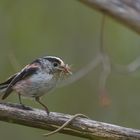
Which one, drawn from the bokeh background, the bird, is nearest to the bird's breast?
the bird

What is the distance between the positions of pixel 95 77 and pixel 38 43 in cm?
66

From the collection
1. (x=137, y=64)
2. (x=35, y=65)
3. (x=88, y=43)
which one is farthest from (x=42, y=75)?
(x=88, y=43)

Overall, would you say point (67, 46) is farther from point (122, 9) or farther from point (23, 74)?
point (23, 74)

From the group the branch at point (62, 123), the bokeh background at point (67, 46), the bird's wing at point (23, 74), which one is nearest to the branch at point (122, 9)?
the branch at point (62, 123)

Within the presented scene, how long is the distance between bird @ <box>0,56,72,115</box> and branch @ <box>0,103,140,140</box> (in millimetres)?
82

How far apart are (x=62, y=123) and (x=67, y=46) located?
4430 millimetres

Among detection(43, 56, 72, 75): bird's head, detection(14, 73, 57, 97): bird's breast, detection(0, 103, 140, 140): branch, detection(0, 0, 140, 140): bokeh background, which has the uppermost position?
detection(43, 56, 72, 75): bird's head

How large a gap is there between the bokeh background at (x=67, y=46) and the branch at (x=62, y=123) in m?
3.83

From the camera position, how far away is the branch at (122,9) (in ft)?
13.5

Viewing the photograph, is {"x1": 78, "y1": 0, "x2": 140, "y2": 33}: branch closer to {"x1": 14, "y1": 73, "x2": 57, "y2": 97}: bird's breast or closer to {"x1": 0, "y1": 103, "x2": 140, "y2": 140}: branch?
{"x1": 0, "y1": 103, "x2": 140, "y2": 140}: branch

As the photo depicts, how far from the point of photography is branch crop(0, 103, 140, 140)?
2986 mm

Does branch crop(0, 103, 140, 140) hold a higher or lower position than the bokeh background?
higher

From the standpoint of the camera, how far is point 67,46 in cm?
741

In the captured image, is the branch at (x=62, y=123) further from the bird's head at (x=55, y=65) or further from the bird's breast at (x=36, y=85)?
the bird's head at (x=55, y=65)
